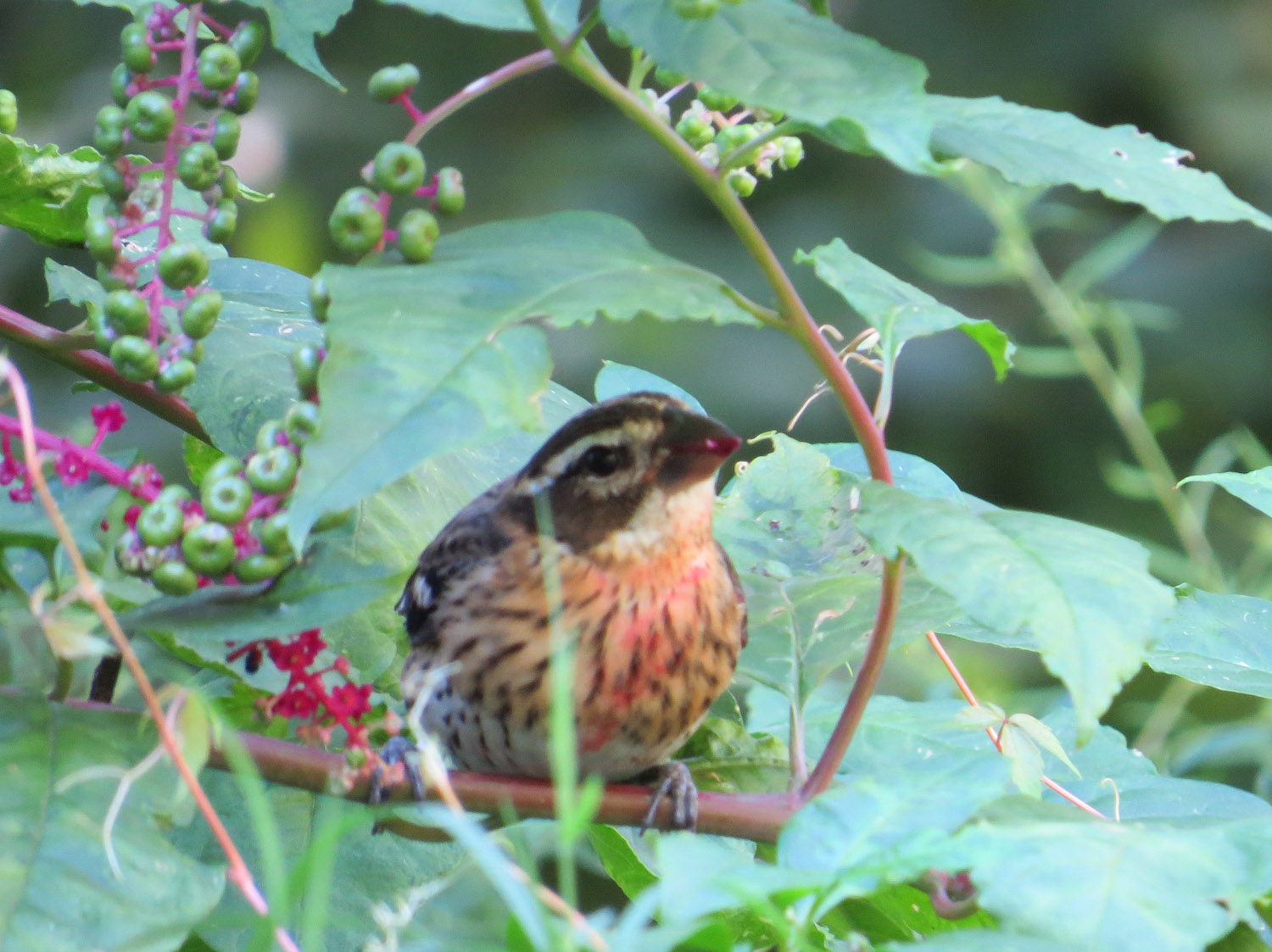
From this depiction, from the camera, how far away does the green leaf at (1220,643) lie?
4.17ft

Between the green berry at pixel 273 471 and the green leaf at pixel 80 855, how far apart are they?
0.66 feet

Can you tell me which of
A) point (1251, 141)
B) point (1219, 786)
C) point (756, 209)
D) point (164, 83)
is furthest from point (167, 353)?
point (1251, 141)

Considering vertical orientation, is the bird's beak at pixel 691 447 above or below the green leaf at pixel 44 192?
below

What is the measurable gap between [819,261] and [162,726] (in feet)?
2.00

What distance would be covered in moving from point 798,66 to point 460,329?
0.26 meters

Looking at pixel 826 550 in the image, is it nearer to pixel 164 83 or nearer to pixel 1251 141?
pixel 164 83

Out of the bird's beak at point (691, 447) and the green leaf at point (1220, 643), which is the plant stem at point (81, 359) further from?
the green leaf at point (1220, 643)

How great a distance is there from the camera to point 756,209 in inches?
179

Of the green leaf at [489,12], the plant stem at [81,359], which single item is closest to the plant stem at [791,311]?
the green leaf at [489,12]

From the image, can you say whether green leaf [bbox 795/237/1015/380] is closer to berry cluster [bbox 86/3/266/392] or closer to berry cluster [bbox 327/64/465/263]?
berry cluster [bbox 327/64/465/263]

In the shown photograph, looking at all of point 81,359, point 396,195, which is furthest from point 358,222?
point 81,359

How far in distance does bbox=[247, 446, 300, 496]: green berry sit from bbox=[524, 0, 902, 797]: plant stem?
309 mm

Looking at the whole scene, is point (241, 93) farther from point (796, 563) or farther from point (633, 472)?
point (796, 563)

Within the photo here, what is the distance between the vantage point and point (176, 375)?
1024 millimetres
